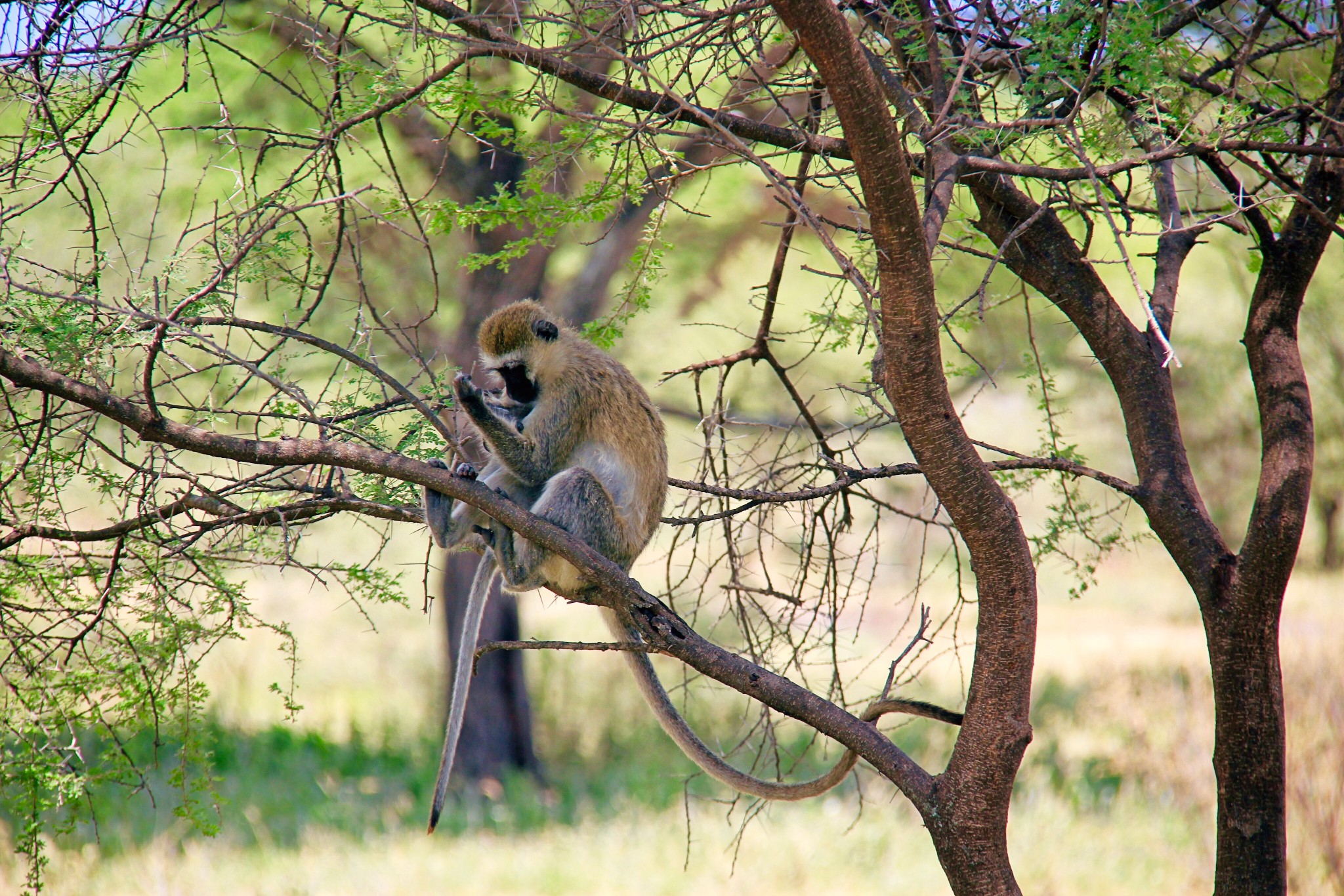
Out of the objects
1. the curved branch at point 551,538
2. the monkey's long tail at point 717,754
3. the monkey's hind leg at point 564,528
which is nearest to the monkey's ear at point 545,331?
the monkey's hind leg at point 564,528

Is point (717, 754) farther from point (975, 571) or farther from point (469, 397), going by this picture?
point (469, 397)

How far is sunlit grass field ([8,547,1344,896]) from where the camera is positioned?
259 inches

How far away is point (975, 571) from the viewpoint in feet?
8.15

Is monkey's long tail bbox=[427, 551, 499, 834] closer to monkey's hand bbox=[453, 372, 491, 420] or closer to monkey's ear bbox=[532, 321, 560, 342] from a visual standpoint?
monkey's hand bbox=[453, 372, 491, 420]

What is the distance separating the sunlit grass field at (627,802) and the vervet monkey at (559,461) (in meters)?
1.41

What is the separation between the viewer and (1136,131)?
115 inches

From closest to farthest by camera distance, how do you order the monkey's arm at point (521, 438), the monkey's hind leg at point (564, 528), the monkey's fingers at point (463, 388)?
the monkey's fingers at point (463, 388) → the monkey's arm at point (521, 438) → the monkey's hind leg at point (564, 528)

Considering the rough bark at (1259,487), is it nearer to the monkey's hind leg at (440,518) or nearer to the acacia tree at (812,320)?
the acacia tree at (812,320)

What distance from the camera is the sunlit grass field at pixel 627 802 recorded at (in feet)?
21.5

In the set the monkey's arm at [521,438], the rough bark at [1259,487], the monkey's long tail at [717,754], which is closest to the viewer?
the monkey's long tail at [717,754]

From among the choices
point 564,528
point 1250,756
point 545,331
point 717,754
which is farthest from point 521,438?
point 1250,756

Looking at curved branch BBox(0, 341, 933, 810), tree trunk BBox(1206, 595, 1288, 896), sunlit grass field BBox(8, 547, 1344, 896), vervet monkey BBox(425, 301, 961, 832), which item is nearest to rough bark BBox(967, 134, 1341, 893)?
tree trunk BBox(1206, 595, 1288, 896)

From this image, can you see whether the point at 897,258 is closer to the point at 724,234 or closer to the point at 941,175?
the point at 941,175

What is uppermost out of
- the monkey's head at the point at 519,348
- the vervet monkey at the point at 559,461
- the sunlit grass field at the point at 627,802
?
the monkey's head at the point at 519,348
